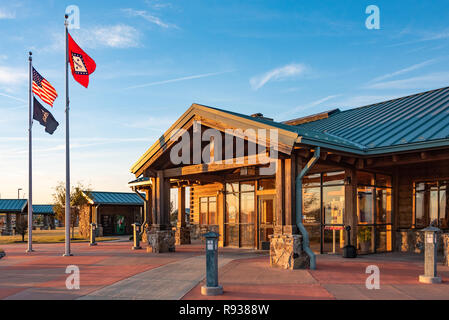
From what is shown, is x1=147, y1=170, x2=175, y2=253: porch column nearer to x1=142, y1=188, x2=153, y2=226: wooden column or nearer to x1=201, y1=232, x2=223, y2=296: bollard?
x1=142, y1=188, x2=153, y2=226: wooden column

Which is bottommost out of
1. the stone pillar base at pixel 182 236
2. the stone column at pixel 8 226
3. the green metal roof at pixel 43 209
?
the stone column at pixel 8 226

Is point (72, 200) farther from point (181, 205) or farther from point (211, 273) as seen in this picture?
point (211, 273)

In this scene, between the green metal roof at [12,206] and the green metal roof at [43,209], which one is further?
the green metal roof at [43,209]

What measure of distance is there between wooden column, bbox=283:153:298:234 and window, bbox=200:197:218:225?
38.1ft

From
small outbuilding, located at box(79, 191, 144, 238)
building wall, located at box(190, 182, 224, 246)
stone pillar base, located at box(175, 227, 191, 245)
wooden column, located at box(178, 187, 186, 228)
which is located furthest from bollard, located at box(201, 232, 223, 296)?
small outbuilding, located at box(79, 191, 144, 238)

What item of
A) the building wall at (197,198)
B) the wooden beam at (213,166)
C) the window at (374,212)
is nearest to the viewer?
the wooden beam at (213,166)

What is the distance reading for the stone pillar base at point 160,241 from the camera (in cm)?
1631

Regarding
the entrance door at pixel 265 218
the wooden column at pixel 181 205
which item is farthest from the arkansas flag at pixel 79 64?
the entrance door at pixel 265 218

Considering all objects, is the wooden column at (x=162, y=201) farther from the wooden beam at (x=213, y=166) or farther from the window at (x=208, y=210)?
the window at (x=208, y=210)

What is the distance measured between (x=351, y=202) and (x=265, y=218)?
4265 millimetres

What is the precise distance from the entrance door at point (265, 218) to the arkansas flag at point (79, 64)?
892 centimetres

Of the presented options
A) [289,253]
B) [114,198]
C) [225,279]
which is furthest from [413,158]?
[114,198]

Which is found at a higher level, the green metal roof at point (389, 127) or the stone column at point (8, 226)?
the green metal roof at point (389, 127)
